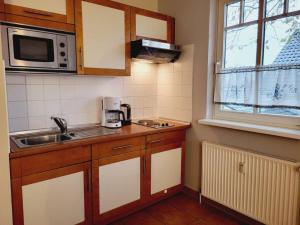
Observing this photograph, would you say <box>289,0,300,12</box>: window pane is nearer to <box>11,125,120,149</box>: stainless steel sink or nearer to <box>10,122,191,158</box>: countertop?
<box>10,122,191,158</box>: countertop

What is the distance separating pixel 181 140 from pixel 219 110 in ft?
1.70

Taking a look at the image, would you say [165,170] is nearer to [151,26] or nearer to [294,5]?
[151,26]

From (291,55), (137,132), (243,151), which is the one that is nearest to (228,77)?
(291,55)

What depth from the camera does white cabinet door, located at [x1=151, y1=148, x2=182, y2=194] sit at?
7.60ft

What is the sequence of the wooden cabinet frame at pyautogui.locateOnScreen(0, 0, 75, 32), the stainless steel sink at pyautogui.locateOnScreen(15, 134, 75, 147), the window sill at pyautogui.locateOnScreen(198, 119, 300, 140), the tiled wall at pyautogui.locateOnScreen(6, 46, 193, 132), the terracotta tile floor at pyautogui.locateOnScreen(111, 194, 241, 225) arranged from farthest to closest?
the terracotta tile floor at pyautogui.locateOnScreen(111, 194, 241, 225), the tiled wall at pyautogui.locateOnScreen(6, 46, 193, 132), the stainless steel sink at pyautogui.locateOnScreen(15, 134, 75, 147), the window sill at pyautogui.locateOnScreen(198, 119, 300, 140), the wooden cabinet frame at pyautogui.locateOnScreen(0, 0, 75, 32)

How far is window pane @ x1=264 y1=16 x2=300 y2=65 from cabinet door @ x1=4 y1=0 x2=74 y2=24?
1.65 m

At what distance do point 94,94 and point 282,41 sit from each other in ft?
5.78

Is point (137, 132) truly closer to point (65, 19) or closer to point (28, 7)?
point (65, 19)

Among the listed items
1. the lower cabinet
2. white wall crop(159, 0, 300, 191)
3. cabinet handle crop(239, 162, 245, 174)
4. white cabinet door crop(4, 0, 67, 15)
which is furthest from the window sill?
white cabinet door crop(4, 0, 67, 15)

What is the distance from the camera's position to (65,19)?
72.4 inches

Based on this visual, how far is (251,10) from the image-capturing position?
6.78 feet

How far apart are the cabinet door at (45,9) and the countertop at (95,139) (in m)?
0.95

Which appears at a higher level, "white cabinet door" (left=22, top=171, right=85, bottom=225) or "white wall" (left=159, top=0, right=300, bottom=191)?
"white wall" (left=159, top=0, right=300, bottom=191)

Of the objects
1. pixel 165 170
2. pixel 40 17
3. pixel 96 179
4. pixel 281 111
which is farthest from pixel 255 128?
pixel 40 17
